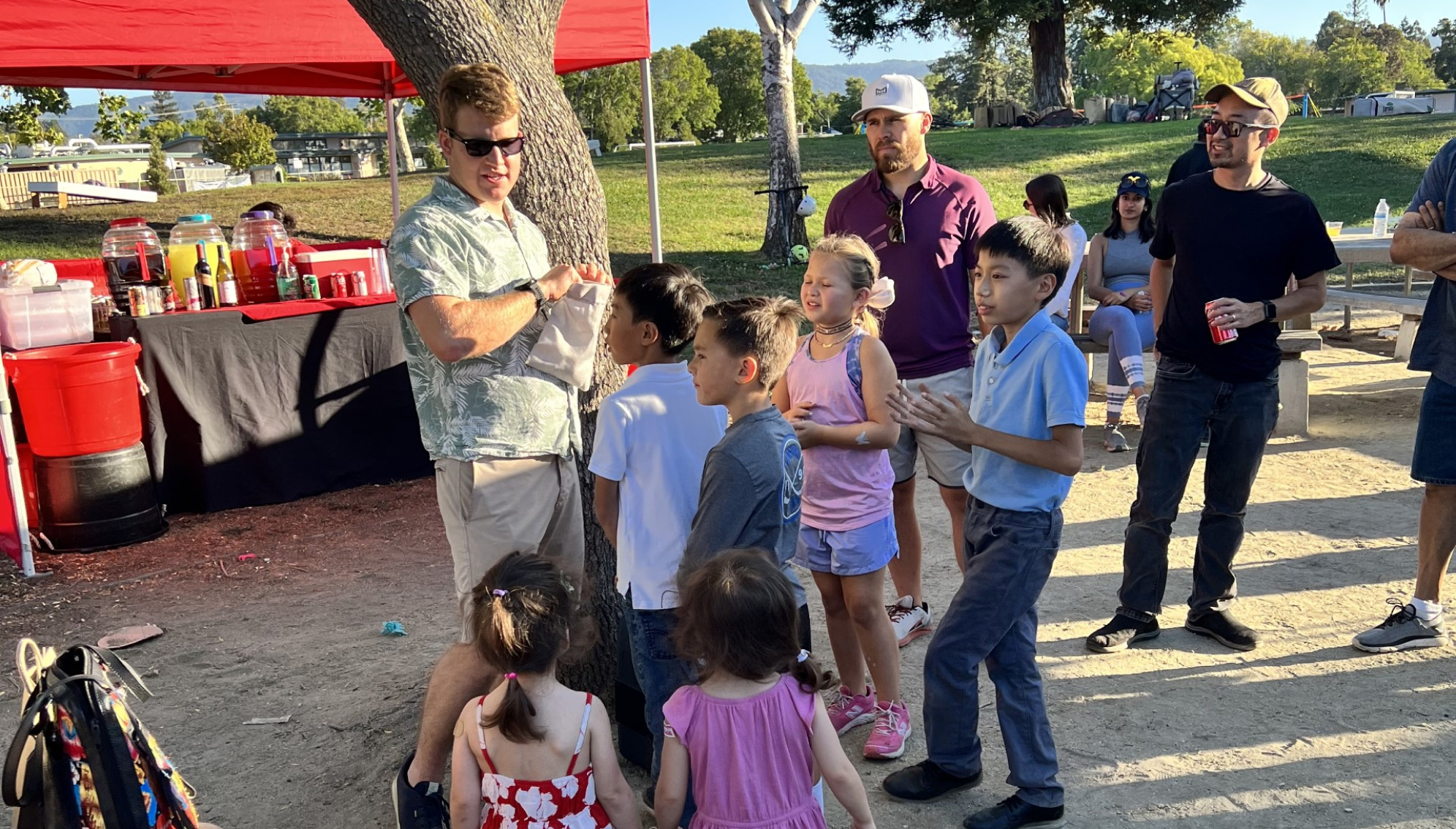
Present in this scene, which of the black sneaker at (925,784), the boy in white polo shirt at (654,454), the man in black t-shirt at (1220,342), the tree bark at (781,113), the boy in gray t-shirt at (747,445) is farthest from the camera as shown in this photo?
the tree bark at (781,113)

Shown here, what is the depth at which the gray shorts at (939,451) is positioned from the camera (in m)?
3.99

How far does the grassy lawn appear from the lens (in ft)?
53.9

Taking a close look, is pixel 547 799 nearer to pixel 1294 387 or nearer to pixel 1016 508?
pixel 1016 508

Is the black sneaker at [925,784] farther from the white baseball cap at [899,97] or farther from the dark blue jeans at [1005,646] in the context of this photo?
the white baseball cap at [899,97]

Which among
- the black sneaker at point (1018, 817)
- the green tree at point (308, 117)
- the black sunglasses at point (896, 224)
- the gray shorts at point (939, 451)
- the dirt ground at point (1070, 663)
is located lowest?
the dirt ground at point (1070, 663)

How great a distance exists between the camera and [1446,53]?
89375 mm

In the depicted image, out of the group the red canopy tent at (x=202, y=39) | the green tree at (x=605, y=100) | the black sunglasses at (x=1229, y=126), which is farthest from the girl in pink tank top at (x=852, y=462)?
the green tree at (x=605, y=100)

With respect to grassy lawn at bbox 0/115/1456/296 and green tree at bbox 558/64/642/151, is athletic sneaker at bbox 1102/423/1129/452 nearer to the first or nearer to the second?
grassy lawn at bbox 0/115/1456/296

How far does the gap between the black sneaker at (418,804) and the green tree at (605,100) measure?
158 ft

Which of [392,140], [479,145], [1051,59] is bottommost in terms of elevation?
[479,145]

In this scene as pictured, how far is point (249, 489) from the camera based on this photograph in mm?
6570

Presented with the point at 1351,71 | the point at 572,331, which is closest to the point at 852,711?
the point at 572,331

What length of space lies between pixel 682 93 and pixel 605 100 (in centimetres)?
918

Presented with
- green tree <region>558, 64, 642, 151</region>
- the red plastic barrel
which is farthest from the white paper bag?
green tree <region>558, 64, 642, 151</region>
